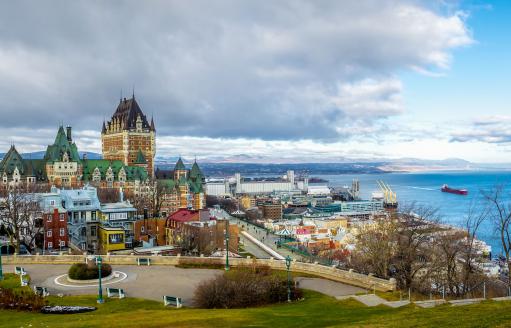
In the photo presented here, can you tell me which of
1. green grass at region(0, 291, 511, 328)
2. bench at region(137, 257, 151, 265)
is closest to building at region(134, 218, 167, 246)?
bench at region(137, 257, 151, 265)

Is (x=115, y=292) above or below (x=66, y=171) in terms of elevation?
below

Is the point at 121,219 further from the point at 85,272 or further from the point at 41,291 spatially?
the point at 41,291

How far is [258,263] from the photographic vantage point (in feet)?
114

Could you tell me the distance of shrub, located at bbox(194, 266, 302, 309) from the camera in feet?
80.8

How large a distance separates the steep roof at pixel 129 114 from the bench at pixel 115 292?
4205 inches

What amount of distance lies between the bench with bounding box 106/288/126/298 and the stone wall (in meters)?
9.22

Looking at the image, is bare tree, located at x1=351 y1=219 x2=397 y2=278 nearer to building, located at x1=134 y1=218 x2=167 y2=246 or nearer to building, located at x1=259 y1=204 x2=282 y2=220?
building, located at x1=134 y1=218 x2=167 y2=246

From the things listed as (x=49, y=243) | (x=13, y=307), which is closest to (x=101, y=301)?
(x=13, y=307)

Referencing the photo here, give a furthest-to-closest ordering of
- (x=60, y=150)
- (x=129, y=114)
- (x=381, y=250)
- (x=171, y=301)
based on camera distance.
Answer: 1. (x=129, y=114)
2. (x=60, y=150)
3. (x=381, y=250)
4. (x=171, y=301)

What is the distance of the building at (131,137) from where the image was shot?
129000mm

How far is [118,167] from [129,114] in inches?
841

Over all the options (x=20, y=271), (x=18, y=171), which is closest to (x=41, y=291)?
(x=20, y=271)

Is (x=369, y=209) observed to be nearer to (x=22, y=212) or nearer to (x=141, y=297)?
(x=22, y=212)

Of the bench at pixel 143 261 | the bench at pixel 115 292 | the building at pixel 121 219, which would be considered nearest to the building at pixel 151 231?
the building at pixel 121 219
